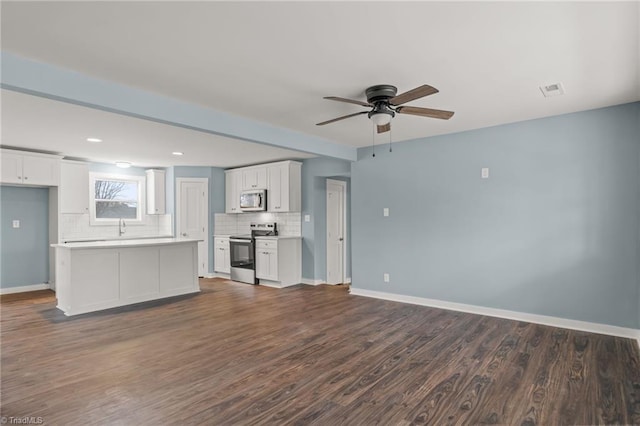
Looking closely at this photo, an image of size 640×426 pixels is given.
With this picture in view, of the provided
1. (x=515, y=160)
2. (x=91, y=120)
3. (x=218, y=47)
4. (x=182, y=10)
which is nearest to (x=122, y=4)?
(x=182, y=10)

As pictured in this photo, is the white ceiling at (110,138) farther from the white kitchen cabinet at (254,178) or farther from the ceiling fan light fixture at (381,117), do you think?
the ceiling fan light fixture at (381,117)

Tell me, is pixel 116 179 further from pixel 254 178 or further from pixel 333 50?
pixel 333 50

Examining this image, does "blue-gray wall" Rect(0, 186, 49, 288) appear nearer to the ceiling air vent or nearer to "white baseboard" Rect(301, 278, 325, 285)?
"white baseboard" Rect(301, 278, 325, 285)

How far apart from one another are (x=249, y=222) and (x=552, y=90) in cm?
618

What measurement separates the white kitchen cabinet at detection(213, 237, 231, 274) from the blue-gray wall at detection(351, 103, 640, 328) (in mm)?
3227

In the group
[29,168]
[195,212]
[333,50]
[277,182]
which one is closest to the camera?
[333,50]

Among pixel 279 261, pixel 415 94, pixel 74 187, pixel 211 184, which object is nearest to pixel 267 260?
pixel 279 261

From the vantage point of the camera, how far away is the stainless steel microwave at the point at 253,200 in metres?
7.06

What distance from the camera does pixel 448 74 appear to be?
2906 mm

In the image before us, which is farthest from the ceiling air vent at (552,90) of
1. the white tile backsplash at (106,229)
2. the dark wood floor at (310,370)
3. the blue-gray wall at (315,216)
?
the white tile backsplash at (106,229)

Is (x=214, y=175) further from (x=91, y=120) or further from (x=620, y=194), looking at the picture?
(x=620, y=194)

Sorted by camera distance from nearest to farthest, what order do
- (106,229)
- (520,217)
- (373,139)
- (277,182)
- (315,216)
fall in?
(520,217), (373,139), (315,216), (277,182), (106,229)

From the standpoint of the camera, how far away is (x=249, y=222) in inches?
316

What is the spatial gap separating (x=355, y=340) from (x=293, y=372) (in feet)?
3.11
